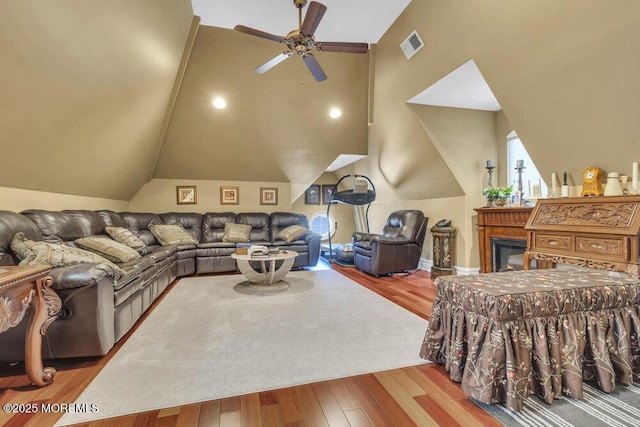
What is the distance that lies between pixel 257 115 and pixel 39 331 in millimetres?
4423

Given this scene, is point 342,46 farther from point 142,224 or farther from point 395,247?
point 142,224

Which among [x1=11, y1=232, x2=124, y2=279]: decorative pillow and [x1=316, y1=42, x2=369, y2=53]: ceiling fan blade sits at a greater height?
[x1=316, y1=42, x2=369, y2=53]: ceiling fan blade

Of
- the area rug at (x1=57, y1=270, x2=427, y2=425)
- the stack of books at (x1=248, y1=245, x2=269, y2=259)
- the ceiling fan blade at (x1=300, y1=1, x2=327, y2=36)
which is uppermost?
the ceiling fan blade at (x1=300, y1=1, x2=327, y2=36)

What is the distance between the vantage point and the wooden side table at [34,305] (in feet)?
4.75

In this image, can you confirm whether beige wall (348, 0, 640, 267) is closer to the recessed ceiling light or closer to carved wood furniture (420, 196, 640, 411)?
carved wood furniture (420, 196, 640, 411)

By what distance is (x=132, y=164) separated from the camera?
4.73 m

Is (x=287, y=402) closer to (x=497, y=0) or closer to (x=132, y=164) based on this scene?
(x=497, y=0)

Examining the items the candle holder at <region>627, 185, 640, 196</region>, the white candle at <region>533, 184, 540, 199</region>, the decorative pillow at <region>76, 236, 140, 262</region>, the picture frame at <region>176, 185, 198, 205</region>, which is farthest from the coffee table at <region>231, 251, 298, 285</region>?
the candle holder at <region>627, 185, 640, 196</region>

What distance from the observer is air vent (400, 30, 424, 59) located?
12.3 feet

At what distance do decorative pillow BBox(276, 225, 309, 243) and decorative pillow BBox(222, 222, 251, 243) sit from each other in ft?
1.92

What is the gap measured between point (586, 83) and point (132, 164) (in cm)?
569

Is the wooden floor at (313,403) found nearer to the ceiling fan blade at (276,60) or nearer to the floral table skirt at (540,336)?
the floral table skirt at (540,336)

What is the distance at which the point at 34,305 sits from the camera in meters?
1.70

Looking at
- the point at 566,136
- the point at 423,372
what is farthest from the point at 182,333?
the point at 566,136
